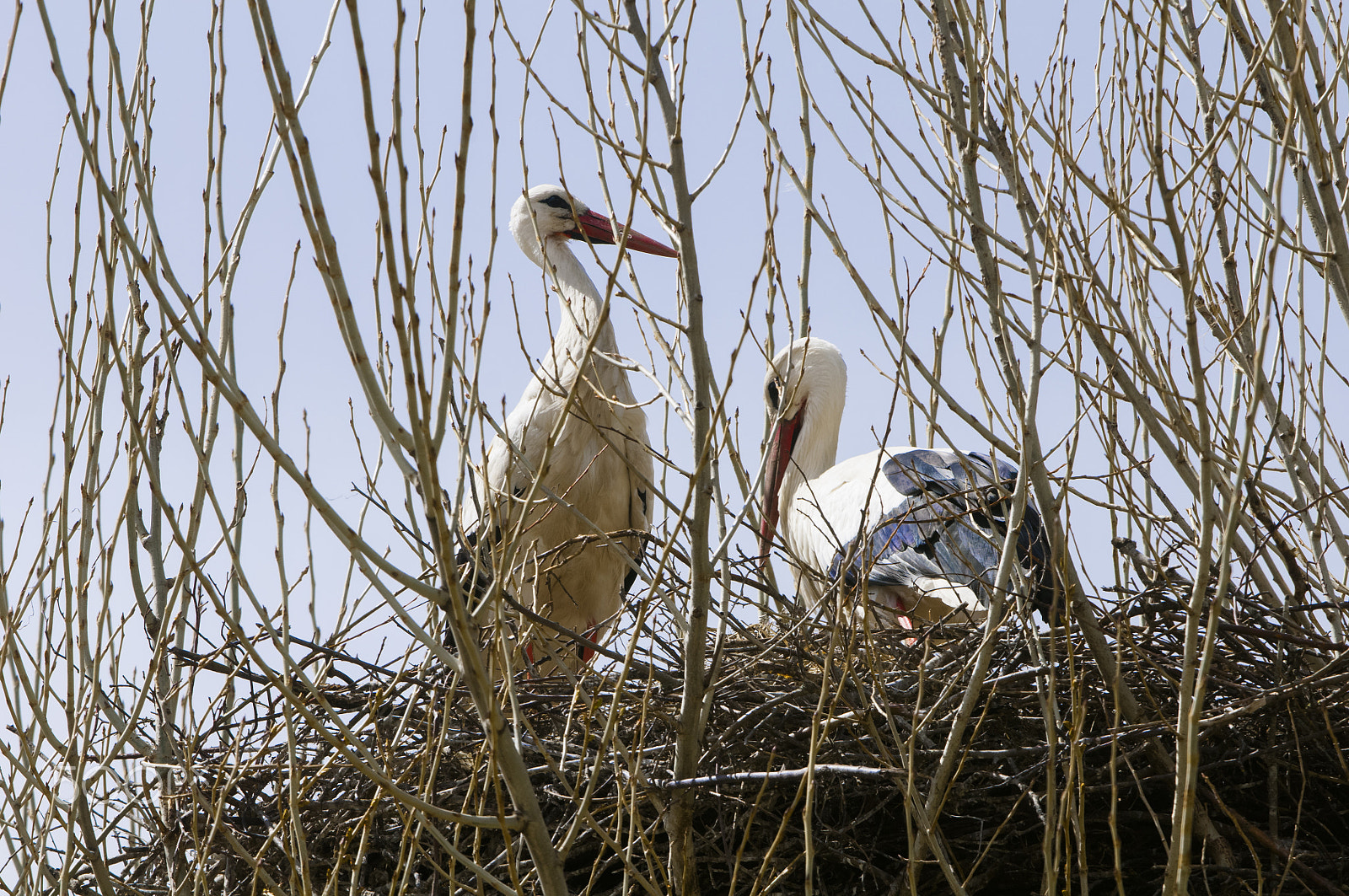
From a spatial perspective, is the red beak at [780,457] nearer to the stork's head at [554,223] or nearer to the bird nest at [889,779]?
the stork's head at [554,223]

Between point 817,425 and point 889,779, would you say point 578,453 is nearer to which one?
point 817,425

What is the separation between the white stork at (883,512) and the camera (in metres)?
3.97

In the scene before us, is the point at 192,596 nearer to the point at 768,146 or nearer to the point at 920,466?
the point at 768,146

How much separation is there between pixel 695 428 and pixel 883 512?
1802 mm

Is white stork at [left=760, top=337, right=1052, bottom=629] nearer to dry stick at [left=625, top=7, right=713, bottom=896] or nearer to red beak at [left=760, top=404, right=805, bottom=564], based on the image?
red beak at [left=760, top=404, right=805, bottom=564]

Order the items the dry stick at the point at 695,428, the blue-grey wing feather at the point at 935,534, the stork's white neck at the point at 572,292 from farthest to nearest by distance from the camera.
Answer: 1. the stork's white neck at the point at 572,292
2. the blue-grey wing feather at the point at 935,534
3. the dry stick at the point at 695,428

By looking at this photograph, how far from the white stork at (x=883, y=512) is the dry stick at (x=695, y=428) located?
165 cm

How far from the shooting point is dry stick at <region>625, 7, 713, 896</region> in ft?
5.74

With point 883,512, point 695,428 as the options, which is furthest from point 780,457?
point 695,428

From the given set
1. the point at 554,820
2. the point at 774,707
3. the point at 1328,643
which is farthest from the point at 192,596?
the point at 1328,643

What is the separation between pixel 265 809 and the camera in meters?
3.05

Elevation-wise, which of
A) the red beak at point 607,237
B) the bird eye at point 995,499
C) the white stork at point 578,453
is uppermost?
the red beak at point 607,237

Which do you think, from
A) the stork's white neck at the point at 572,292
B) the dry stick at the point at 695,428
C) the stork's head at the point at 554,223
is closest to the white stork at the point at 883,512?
the stork's white neck at the point at 572,292

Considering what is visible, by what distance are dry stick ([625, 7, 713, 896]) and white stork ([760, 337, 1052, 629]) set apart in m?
1.65
